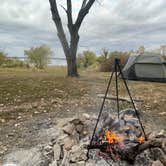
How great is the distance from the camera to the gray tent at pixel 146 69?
7.94 meters

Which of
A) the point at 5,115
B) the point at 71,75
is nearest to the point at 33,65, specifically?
the point at 71,75

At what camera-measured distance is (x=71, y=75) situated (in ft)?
26.4

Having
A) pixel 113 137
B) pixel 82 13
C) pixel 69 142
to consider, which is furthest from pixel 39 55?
pixel 113 137

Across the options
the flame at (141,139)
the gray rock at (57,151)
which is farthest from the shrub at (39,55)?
the flame at (141,139)

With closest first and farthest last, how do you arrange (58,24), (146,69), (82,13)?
(82,13) → (58,24) → (146,69)

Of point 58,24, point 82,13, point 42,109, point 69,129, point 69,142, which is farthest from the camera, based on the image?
point 58,24

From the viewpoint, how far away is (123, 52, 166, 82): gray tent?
7.94m

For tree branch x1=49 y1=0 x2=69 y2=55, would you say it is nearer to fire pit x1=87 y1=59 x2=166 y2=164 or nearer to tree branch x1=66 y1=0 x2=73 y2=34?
tree branch x1=66 y1=0 x2=73 y2=34

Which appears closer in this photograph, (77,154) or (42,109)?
(77,154)

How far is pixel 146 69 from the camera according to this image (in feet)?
26.3

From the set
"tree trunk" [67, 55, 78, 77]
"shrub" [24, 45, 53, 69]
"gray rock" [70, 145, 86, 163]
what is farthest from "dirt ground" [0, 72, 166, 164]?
"shrub" [24, 45, 53, 69]

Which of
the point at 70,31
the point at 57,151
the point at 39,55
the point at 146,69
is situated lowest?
the point at 57,151

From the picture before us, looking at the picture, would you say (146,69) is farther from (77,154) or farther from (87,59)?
(87,59)

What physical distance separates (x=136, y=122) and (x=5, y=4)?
886 centimetres
